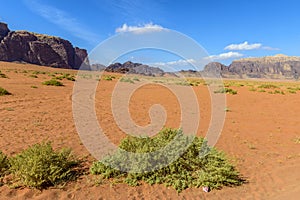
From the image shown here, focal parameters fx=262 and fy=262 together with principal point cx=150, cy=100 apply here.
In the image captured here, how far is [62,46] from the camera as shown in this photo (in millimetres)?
118375

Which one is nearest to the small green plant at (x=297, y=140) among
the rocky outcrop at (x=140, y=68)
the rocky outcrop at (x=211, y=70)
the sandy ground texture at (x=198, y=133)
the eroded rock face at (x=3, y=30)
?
the sandy ground texture at (x=198, y=133)

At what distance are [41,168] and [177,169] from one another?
9.15ft

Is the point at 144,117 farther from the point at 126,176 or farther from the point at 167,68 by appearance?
the point at 126,176

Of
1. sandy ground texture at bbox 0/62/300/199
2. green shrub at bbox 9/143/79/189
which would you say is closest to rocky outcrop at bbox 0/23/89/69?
sandy ground texture at bbox 0/62/300/199

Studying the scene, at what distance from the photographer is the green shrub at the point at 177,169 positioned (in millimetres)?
5406

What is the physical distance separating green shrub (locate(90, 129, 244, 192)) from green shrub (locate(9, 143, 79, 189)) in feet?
2.10

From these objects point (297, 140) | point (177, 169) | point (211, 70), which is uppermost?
point (211, 70)

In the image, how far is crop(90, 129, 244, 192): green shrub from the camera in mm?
5406

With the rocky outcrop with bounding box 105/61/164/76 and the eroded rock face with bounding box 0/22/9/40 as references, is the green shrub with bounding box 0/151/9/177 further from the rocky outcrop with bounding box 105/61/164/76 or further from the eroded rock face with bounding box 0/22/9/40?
the eroded rock face with bounding box 0/22/9/40

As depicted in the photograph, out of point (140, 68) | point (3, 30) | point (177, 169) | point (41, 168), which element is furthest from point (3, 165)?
point (3, 30)

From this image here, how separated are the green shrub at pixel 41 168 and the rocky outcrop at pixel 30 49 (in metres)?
92.4

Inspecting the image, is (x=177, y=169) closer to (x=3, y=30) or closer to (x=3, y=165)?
(x=3, y=165)

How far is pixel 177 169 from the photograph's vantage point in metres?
5.70

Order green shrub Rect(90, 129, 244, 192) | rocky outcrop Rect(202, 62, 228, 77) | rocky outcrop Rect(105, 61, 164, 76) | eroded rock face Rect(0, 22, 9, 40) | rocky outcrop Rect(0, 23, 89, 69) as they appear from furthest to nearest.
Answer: eroded rock face Rect(0, 22, 9, 40)
rocky outcrop Rect(0, 23, 89, 69)
rocky outcrop Rect(105, 61, 164, 76)
rocky outcrop Rect(202, 62, 228, 77)
green shrub Rect(90, 129, 244, 192)
